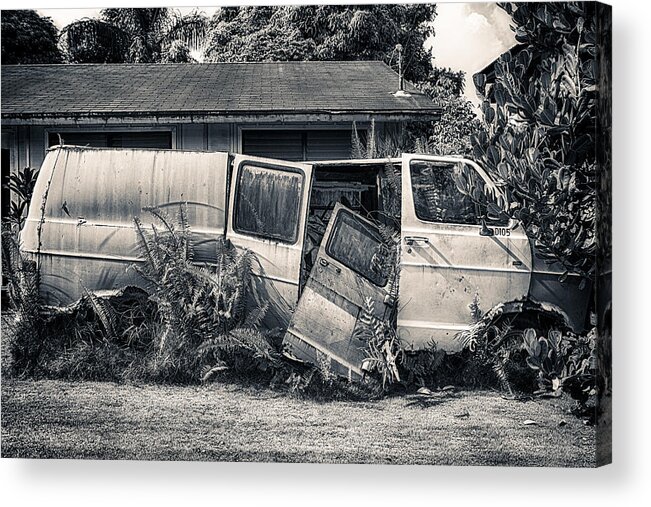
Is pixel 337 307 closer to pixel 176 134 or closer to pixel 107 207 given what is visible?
pixel 176 134

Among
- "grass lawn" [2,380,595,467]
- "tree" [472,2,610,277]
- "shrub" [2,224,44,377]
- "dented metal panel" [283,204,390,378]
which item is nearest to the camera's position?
"tree" [472,2,610,277]

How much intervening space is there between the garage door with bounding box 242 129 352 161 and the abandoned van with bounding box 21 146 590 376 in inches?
3.0

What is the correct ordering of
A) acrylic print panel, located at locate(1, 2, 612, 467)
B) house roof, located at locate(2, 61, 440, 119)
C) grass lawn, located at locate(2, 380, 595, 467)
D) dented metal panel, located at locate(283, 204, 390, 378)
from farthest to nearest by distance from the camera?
house roof, located at locate(2, 61, 440, 119)
dented metal panel, located at locate(283, 204, 390, 378)
grass lawn, located at locate(2, 380, 595, 467)
acrylic print panel, located at locate(1, 2, 612, 467)

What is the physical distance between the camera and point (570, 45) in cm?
817

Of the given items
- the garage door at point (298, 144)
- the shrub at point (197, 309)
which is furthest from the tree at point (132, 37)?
the shrub at point (197, 309)

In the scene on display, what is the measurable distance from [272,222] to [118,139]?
1.37m

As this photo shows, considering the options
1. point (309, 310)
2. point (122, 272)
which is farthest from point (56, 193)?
point (309, 310)

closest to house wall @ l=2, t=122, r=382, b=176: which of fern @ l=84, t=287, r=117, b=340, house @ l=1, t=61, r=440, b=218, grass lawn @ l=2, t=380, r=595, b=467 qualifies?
house @ l=1, t=61, r=440, b=218

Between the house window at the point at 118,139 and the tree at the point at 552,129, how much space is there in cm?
241

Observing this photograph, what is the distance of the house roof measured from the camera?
8.89m

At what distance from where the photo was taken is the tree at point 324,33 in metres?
8.52

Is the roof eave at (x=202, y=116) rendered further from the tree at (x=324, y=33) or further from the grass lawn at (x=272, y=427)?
the grass lawn at (x=272, y=427)

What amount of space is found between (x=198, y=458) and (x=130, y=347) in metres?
0.99

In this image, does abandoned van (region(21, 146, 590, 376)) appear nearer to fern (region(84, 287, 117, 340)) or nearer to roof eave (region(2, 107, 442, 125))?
fern (region(84, 287, 117, 340))
